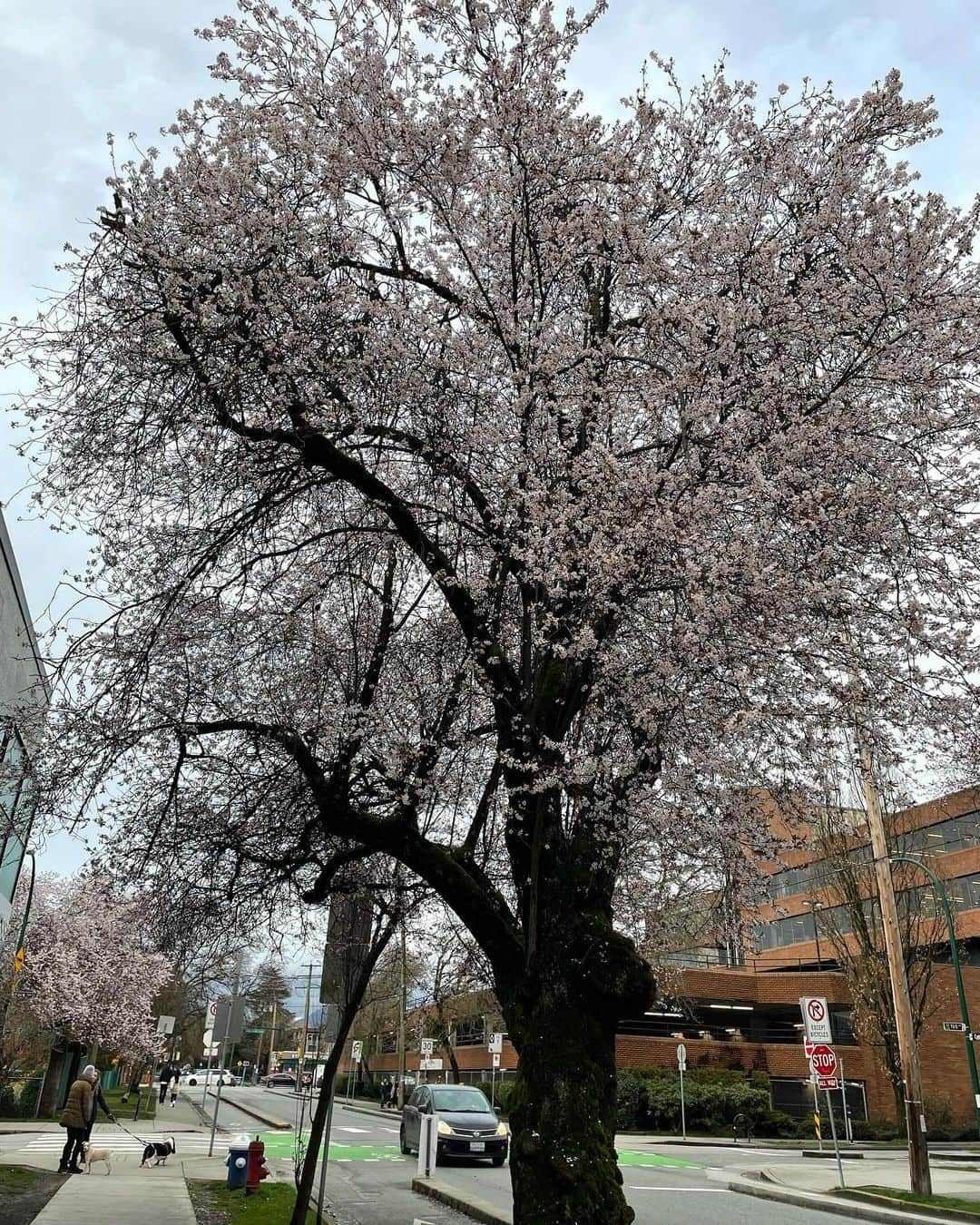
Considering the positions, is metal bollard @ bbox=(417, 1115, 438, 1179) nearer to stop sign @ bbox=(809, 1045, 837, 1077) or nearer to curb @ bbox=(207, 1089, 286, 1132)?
stop sign @ bbox=(809, 1045, 837, 1077)

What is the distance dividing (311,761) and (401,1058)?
144 ft

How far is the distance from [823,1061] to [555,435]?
16219 mm

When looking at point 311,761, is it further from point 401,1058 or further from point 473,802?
point 401,1058

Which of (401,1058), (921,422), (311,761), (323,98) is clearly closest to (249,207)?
(323,98)

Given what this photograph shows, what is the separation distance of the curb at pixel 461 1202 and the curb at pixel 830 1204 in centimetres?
85

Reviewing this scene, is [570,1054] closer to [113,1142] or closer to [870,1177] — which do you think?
[870,1177]

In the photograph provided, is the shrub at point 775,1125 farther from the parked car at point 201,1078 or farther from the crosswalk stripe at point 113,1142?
the parked car at point 201,1078

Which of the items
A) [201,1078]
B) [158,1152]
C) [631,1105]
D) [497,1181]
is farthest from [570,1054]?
[201,1078]

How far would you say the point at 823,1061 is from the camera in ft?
63.5

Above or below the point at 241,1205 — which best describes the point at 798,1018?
above

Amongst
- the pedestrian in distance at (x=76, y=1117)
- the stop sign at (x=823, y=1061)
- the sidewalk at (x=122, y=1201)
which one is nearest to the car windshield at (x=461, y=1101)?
the sidewalk at (x=122, y=1201)

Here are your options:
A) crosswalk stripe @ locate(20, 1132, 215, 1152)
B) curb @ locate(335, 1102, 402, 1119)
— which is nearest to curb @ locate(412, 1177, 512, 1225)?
crosswalk stripe @ locate(20, 1132, 215, 1152)

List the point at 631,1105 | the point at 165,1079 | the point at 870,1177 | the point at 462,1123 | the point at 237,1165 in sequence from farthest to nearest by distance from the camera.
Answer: the point at 165,1079 < the point at 631,1105 < the point at 462,1123 < the point at 870,1177 < the point at 237,1165

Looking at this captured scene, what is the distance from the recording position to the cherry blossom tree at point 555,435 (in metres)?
7.26
